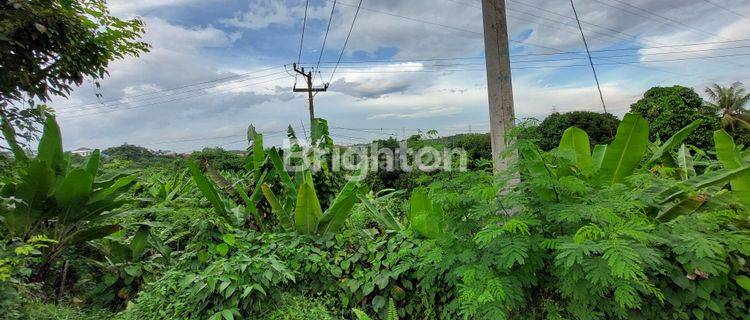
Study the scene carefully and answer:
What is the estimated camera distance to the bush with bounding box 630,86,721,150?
54.8 feet

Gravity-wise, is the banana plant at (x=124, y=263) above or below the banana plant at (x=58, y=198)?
Answer: below

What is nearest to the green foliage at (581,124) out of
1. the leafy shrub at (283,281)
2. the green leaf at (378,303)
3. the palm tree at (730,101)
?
the palm tree at (730,101)

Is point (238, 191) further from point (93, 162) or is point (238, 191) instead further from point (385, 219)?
point (385, 219)

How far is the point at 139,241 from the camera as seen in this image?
3.38 meters

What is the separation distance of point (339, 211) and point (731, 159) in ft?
9.03

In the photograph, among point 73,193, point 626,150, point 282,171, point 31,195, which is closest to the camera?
point 626,150

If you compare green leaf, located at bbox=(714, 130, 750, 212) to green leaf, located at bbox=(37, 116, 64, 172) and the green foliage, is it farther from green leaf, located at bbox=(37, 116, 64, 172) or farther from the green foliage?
the green foliage

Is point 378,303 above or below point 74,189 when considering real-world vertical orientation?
below

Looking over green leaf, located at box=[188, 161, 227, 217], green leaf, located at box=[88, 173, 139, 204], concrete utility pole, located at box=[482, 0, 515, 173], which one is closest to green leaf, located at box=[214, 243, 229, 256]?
green leaf, located at box=[188, 161, 227, 217]

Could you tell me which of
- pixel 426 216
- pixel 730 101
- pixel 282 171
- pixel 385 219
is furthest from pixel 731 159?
pixel 730 101

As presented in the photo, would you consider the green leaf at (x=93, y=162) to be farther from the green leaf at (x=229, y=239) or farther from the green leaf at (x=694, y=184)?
the green leaf at (x=694, y=184)

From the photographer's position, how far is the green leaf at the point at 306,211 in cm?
323

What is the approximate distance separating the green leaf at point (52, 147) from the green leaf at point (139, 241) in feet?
2.79

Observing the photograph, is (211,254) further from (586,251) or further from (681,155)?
(681,155)
